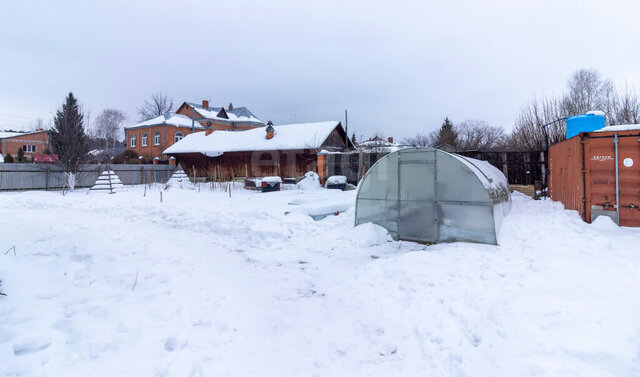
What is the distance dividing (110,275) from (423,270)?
4.88 metres

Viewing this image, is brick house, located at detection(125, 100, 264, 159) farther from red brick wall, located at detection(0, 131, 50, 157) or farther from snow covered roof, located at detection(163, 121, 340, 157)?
red brick wall, located at detection(0, 131, 50, 157)

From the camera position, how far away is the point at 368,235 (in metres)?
7.36

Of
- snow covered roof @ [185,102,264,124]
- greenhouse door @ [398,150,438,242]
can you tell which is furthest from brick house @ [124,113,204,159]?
greenhouse door @ [398,150,438,242]

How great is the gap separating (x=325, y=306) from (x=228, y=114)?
1782 inches

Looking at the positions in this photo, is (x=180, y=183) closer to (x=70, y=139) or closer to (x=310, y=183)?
(x=70, y=139)

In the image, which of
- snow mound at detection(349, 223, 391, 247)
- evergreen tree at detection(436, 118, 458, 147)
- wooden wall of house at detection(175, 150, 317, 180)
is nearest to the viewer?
snow mound at detection(349, 223, 391, 247)

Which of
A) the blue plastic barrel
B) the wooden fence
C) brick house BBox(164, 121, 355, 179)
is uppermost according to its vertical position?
brick house BBox(164, 121, 355, 179)

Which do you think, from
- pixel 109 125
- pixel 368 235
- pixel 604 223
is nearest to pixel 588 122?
pixel 604 223

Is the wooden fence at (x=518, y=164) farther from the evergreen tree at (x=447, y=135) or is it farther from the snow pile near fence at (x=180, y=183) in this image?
the evergreen tree at (x=447, y=135)

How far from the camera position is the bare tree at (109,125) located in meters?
53.0

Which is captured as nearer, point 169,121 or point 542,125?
point 542,125

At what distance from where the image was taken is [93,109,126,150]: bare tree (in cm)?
5300

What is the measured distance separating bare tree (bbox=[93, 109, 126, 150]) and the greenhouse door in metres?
58.6

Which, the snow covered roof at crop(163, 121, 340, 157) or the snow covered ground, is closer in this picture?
the snow covered ground
